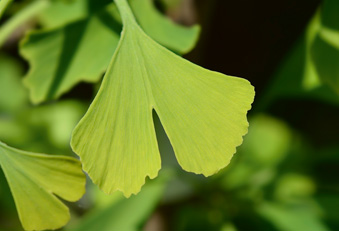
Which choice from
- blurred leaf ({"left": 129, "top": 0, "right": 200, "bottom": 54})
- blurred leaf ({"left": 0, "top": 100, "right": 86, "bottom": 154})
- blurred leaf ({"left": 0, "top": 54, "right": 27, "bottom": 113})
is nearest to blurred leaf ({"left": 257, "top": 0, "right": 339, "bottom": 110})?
blurred leaf ({"left": 129, "top": 0, "right": 200, "bottom": 54})

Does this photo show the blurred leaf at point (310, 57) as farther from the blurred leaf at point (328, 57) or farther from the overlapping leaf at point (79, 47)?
the overlapping leaf at point (79, 47)

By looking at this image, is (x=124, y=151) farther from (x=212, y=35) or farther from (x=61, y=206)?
(x=212, y=35)

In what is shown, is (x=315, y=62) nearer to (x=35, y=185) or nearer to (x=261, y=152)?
(x=35, y=185)

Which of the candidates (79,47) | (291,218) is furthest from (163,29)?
(291,218)

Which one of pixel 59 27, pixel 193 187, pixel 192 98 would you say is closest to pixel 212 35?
pixel 193 187

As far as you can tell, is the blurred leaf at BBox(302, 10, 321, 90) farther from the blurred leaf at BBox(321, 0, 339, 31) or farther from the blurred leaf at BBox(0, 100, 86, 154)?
the blurred leaf at BBox(0, 100, 86, 154)
